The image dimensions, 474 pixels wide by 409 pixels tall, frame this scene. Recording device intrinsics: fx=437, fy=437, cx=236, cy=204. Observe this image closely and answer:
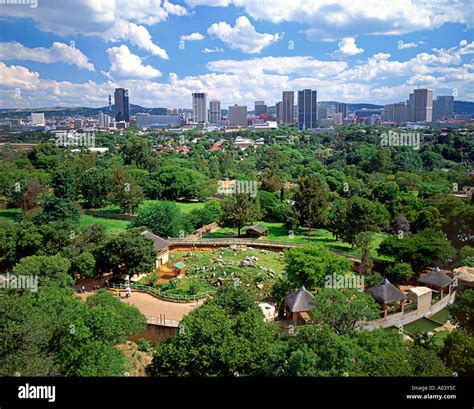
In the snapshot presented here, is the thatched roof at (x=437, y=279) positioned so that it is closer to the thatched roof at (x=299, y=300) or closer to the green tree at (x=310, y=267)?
the green tree at (x=310, y=267)

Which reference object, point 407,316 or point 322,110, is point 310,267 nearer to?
point 407,316

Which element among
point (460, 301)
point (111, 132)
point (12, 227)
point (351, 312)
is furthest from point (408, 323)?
point (111, 132)

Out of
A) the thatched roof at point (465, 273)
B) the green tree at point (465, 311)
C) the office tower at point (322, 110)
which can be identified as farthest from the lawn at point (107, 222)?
the office tower at point (322, 110)

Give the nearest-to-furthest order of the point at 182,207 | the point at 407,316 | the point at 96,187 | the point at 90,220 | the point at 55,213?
the point at 407,316 → the point at 55,213 → the point at 90,220 → the point at 96,187 → the point at 182,207

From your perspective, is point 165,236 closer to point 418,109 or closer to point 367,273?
point 367,273

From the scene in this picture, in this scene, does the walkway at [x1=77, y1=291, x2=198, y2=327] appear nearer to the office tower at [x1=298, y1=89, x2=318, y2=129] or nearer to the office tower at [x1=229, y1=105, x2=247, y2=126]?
the office tower at [x1=298, y1=89, x2=318, y2=129]

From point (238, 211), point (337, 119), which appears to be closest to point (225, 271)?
point (238, 211)
